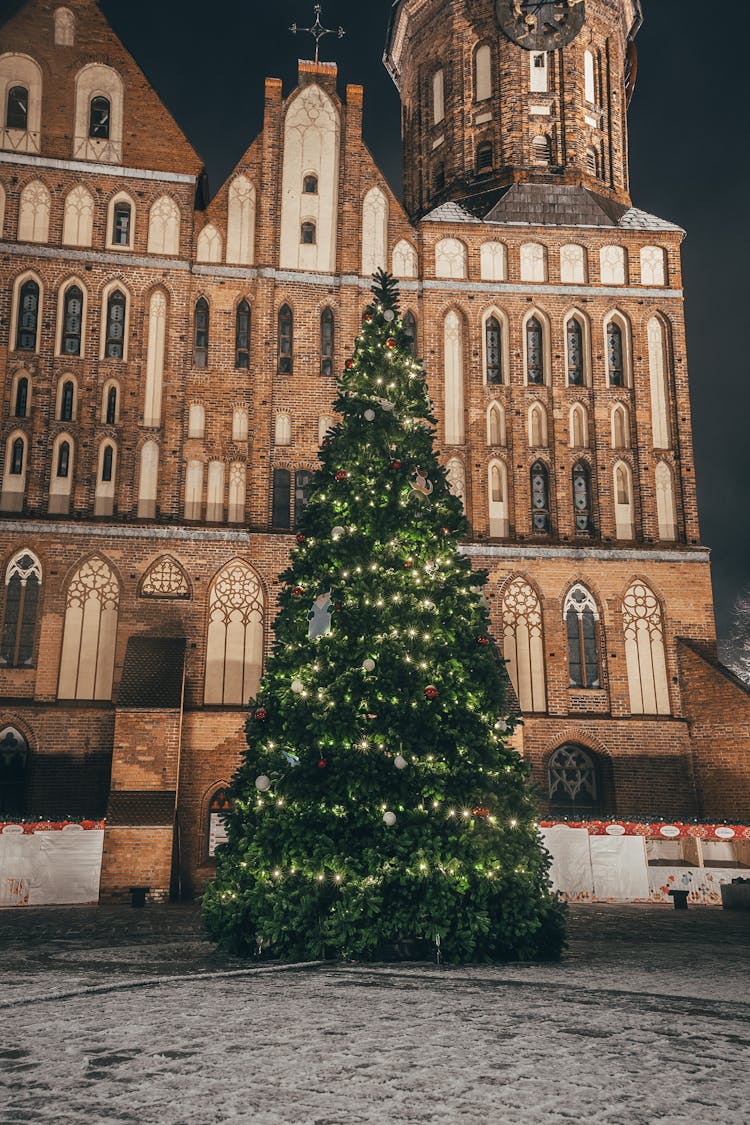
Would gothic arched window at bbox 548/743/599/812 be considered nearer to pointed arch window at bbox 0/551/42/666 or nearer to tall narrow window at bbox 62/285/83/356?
pointed arch window at bbox 0/551/42/666

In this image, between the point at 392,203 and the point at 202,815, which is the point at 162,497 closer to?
the point at 202,815

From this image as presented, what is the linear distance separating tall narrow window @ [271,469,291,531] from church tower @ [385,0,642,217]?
7.81 meters

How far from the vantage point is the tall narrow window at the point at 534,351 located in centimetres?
1953

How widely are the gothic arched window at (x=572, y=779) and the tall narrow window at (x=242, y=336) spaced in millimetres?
9965

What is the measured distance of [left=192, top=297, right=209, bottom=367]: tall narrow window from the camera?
60.8ft

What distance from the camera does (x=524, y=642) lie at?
1802 cm

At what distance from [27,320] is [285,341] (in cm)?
509

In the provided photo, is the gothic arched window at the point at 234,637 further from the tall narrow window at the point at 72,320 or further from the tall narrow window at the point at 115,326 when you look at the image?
the tall narrow window at the point at 72,320

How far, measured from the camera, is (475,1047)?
4.59 metres

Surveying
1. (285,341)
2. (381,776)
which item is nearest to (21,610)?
(285,341)

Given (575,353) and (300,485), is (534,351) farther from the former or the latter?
(300,485)

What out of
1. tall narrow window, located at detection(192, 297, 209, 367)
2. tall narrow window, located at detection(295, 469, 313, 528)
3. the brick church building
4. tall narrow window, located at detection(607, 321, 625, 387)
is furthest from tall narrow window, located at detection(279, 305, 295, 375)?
tall narrow window, located at detection(607, 321, 625, 387)

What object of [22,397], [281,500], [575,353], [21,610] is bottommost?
[21,610]

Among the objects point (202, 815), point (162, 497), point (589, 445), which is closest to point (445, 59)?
point (589, 445)
